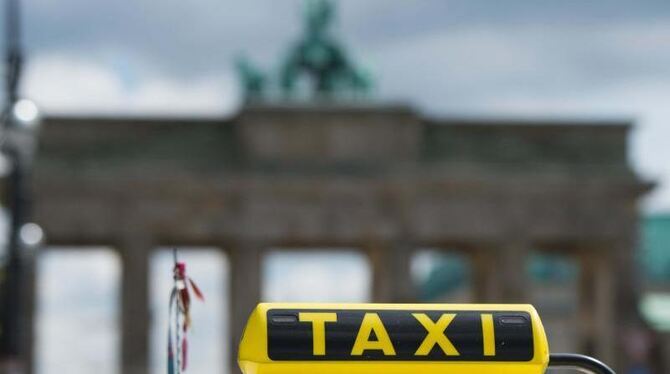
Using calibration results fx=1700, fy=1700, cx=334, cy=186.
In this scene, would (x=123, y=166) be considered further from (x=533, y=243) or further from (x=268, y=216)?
(x=533, y=243)

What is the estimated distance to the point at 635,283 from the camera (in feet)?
220

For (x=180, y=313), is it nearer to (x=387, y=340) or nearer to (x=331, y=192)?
(x=387, y=340)

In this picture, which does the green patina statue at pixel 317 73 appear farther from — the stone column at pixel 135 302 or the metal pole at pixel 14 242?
the metal pole at pixel 14 242

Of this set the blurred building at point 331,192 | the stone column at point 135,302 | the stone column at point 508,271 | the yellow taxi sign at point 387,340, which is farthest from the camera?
the stone column at point 508,271

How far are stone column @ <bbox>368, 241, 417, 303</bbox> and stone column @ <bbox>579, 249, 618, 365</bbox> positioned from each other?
24.6 feet

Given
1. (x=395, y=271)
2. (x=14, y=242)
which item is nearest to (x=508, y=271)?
(x=395, y=271)

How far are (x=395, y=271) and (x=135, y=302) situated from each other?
33.5 ft

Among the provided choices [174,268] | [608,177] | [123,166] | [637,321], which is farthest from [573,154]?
[174,268]

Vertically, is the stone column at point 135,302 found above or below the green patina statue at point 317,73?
below

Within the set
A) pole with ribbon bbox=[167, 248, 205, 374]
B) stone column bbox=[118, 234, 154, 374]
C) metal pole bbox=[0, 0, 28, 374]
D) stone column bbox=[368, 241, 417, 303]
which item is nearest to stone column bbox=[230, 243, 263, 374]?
stone column bbox=[118, 234, 154, 374]

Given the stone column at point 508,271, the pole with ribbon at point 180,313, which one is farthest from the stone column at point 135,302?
the pole with ribbon at point 180,313

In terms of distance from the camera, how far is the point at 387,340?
4.85 m

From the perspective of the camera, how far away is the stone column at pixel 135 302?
65.2 meters

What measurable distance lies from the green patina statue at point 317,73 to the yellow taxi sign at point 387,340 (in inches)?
2454
